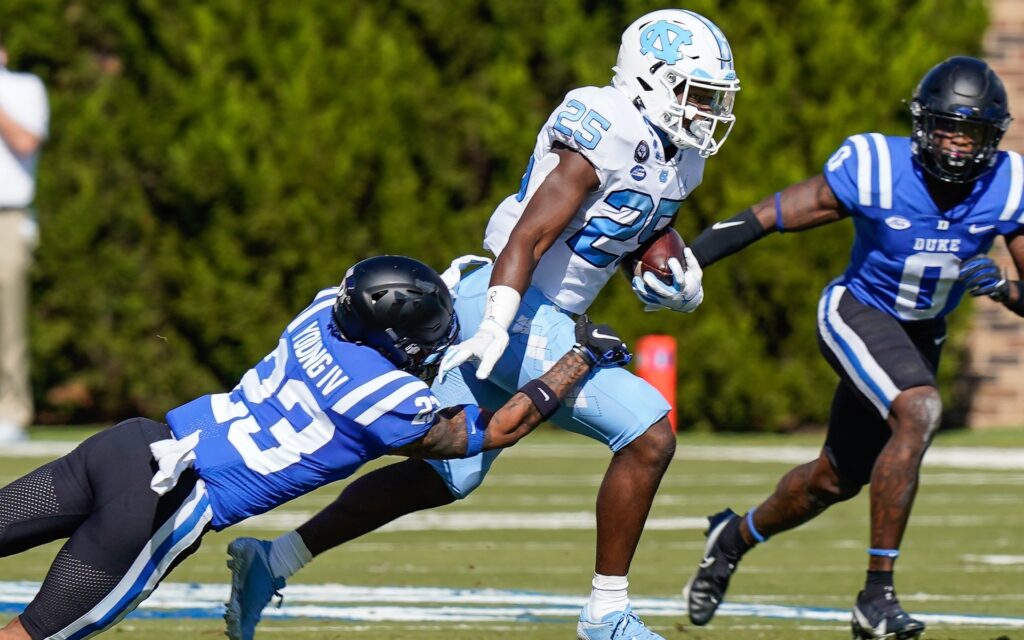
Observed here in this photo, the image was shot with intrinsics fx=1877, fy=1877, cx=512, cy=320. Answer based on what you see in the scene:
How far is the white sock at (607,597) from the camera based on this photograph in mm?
5070

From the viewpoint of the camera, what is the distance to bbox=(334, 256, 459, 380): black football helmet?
458 centimetres

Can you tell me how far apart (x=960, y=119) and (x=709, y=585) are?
163 cm

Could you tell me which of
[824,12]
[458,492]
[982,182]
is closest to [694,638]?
Result: [458,492]

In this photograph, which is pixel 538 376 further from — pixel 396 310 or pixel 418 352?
pixel 396 310

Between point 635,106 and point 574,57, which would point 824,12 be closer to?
point 574,57

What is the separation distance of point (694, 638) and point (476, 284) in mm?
1260

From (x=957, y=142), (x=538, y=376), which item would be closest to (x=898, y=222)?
(x=957, y=142)

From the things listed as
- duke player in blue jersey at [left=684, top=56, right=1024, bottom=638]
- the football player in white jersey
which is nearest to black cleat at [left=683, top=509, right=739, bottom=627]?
duke player in blue jersey at [left=684, top=56, right=1024, bottom=638]

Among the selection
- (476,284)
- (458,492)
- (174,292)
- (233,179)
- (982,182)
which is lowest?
(174,292)

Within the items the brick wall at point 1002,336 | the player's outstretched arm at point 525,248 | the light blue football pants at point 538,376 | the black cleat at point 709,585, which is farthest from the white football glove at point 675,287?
the brick wall at point 1002,336

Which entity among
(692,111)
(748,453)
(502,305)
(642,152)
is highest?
(692,111)

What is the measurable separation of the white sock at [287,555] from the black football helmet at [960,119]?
2.22 meters

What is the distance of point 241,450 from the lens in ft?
15.0

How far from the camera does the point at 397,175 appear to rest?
12047 mm
